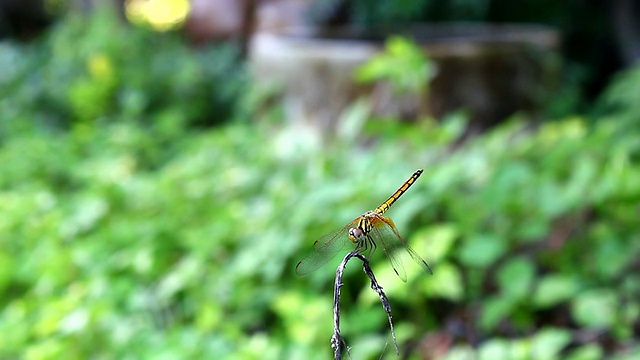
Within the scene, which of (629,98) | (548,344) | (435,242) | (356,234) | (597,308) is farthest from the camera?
(629,98)

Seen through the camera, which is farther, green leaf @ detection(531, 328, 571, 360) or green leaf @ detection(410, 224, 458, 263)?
green leaf @ detection(410, 224, 458, 263)

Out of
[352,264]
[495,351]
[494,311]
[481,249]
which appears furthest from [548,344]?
[352,264]

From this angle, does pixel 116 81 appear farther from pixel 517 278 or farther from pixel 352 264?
pixel 517 278

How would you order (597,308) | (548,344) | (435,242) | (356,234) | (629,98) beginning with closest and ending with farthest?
(356,234)
(548,344)
(597,308)
(435,242)
(629,98)

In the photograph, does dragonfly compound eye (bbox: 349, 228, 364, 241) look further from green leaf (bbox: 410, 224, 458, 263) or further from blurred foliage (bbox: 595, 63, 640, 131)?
blurred foliage (bbox: 595, 63, 640, 131)

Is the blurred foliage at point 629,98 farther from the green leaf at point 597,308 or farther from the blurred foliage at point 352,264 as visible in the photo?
the green leaf at point 597,308

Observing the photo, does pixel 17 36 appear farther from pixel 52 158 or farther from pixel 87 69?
pixel 52 158

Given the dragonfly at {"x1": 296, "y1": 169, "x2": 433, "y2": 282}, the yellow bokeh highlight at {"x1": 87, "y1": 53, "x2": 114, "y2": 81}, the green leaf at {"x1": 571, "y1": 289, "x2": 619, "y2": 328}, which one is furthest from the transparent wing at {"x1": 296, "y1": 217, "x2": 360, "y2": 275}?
the yellow bokeh highlight at {"x1": 87, "y1": 53, "x2": 114, "y2": 81}
